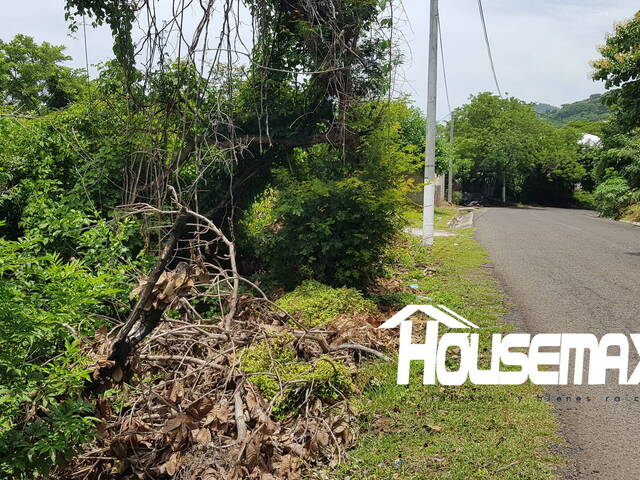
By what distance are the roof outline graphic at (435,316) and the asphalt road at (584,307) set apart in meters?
0.61

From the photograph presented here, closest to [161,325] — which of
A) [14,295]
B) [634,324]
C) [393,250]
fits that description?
[14,295]

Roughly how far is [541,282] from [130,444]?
7148mm

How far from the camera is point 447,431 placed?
4.22 m

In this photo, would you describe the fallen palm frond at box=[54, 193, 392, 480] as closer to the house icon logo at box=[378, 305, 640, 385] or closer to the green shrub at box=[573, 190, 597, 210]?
the house icon logo at box=[378, 305, 640, 385]

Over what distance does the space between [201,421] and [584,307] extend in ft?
17.9

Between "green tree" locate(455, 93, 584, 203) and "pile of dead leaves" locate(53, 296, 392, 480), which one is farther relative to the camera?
"green tree" locate(455, 93, 584, 203)

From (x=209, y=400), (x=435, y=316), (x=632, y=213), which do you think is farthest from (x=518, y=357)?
(x=632, y=213)

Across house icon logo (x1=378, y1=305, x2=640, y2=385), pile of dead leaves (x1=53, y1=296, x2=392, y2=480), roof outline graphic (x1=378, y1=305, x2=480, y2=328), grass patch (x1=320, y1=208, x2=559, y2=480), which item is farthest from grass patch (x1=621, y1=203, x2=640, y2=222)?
pile of dead leaves (x1=53, y1=296, x2=392, y2=480)

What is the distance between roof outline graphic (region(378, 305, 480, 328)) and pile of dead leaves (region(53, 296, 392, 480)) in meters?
1.78

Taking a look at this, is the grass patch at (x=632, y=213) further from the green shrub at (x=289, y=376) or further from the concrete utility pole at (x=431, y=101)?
the green shrub at (x=289, y=376)

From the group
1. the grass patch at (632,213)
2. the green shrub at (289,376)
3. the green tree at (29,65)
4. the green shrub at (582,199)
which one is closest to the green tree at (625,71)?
the grass patch at (632,213)

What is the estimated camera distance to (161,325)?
5.22 metres

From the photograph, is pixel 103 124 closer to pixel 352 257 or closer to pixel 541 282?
pixel 352 257

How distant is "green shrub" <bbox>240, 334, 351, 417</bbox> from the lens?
15.2 feet
